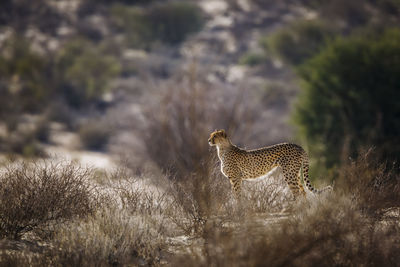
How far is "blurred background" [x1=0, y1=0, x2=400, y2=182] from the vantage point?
19.2 metres

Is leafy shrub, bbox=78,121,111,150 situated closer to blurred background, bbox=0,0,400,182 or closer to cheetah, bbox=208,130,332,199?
blurred background, bbox=0,0,400,182

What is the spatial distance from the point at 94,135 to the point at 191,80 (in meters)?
10.7

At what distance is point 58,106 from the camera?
1176 inches

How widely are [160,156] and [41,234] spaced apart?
1159 centimetres

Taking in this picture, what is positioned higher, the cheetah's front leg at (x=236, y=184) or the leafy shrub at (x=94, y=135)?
the leafy shrub at (x=94, y=135)

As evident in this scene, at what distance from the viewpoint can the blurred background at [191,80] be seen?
62.8 feet

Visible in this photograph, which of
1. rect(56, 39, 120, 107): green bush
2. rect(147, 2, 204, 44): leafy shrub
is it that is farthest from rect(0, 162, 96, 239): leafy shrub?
rect(147, 2, 204, 44): leafy shrub

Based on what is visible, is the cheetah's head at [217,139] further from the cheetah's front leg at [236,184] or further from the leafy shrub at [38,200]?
the leafy shrub at [38,200]

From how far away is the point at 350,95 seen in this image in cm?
2230

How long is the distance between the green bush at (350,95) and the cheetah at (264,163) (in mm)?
11387

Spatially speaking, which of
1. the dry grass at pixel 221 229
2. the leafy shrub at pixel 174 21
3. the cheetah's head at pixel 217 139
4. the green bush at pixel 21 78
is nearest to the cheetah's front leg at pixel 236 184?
the dry grass at pixel 221 229

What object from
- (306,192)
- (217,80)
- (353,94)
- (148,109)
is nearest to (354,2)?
(217,80)

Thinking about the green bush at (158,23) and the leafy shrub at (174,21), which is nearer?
the green bush at (158,23)

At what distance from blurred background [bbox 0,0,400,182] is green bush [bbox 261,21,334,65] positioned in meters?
0.09
